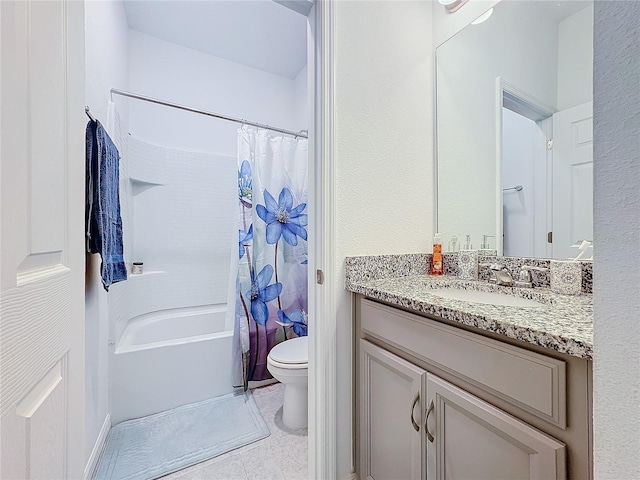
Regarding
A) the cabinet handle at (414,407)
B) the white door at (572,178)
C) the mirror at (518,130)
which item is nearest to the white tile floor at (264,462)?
the cabinet handle at (414,407)

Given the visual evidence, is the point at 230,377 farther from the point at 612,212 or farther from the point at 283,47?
the point at 283,47

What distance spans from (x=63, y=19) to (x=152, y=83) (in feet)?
6.60

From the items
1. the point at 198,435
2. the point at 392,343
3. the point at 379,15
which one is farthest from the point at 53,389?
the point at 379,15

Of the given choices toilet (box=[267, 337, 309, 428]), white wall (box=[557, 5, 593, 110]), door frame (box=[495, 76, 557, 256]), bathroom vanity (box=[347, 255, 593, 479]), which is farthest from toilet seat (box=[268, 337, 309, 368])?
white wall (box=[557, 5, 593, 110])

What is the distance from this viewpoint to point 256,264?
198cm

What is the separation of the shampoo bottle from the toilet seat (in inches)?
30.8

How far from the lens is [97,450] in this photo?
1324 millimetres

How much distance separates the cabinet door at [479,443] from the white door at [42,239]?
2.89 feet

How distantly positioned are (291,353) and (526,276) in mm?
1212

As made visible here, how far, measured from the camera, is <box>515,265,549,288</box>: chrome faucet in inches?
44.2

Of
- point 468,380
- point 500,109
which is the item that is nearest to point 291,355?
point 468,380

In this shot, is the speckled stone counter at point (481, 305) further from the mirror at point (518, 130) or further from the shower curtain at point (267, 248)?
the shower curtain at point (267, 248)

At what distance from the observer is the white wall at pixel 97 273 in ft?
4.05

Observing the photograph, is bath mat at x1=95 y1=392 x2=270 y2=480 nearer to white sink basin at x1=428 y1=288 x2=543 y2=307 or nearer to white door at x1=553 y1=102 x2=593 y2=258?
white sink basin at x1=428 y1=288 x2=543 y2=307
